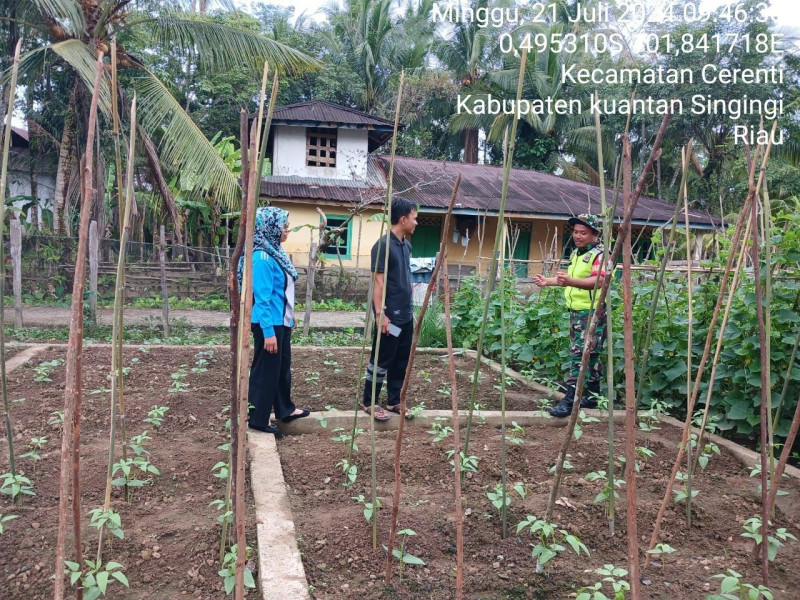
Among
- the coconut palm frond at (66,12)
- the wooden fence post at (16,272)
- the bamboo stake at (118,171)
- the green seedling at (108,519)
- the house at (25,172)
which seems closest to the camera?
the bamboo stake at (118,171)

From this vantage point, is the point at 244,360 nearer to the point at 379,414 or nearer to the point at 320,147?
the point at 379,414

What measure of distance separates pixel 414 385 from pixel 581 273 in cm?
166

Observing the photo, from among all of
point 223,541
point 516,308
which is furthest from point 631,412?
point 516,308

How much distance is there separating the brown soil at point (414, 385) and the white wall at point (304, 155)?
34.2 feet

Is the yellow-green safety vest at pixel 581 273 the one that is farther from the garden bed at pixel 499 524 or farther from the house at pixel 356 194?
the house at pixel 356 194

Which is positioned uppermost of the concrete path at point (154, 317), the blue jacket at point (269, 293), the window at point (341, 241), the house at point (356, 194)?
the house at point (356, 194)

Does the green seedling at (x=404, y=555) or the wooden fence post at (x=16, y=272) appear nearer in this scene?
the green seedling at (x=404, y=555)

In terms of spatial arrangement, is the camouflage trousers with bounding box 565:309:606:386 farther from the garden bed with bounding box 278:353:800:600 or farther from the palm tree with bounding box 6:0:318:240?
the palm tree with bounding box 6:0:318:240

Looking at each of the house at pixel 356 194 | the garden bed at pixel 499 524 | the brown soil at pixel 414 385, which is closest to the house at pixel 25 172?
the house at pixel 356 194

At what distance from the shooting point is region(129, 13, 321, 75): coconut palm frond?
1010cm

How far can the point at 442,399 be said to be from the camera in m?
4.51

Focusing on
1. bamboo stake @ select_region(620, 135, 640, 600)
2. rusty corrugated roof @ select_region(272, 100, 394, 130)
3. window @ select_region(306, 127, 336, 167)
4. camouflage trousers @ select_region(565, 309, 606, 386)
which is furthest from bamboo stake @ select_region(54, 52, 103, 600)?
window @ select_region(306, 127, 336, 167)

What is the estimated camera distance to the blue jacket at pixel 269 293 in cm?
336

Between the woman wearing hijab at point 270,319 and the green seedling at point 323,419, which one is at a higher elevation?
the woman wearing hijab at point 270,319
